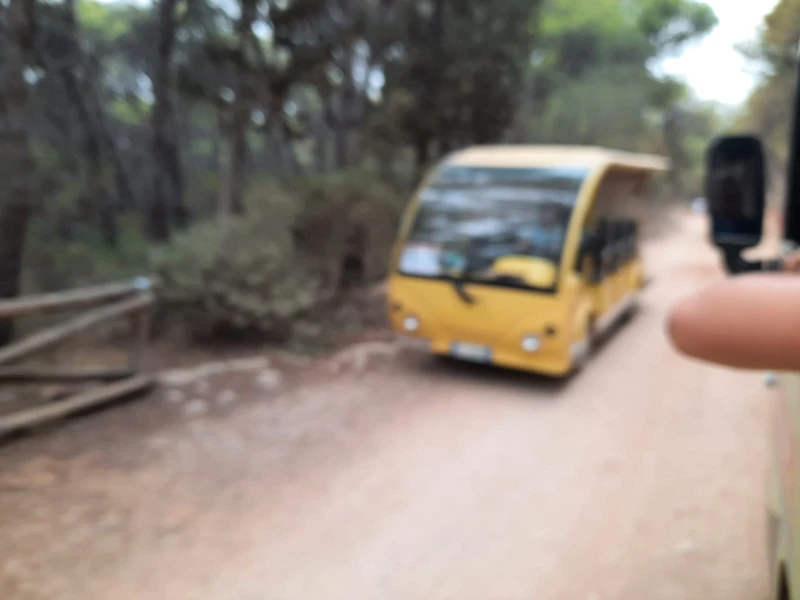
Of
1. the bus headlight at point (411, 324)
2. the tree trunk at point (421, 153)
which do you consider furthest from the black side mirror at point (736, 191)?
the tree trunk at point (421, 153)

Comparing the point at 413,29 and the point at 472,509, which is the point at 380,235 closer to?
the point at 413,29

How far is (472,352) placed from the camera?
22.8 feet

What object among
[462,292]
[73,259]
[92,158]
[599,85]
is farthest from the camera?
[599,85]

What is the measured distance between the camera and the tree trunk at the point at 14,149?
5.81 m

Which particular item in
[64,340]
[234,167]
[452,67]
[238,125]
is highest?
[452,67]

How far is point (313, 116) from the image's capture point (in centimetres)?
1505

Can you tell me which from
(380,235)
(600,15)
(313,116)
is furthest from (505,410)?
(600,15)

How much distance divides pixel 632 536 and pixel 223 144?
349 inches

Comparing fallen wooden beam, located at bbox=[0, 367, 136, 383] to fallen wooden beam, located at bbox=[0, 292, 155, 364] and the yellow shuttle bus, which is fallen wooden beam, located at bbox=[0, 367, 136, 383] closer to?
fallen wooden beam, located at bbox=[0, 292, 155, 364]

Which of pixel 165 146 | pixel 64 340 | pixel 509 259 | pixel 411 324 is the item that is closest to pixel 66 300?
pixel 64 340

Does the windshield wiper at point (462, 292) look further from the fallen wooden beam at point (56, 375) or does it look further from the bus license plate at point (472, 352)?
the fallen wooden beam at point (56, 375)

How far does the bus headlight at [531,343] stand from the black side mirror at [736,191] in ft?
15.3

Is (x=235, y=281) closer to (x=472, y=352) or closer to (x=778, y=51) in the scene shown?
(x=472, y=352)

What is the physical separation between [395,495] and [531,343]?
2.60m
